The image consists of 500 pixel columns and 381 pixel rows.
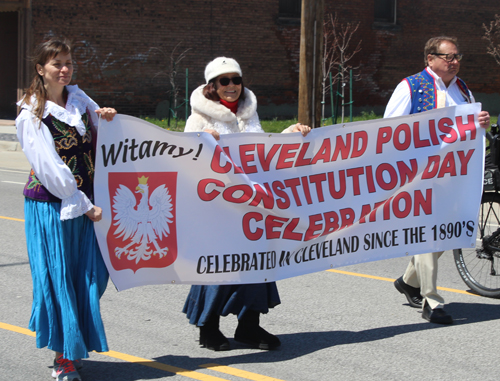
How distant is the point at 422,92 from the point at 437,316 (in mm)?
1694

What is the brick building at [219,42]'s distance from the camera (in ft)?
67.9

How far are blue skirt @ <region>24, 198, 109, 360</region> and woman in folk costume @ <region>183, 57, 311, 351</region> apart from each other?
0.81 metres

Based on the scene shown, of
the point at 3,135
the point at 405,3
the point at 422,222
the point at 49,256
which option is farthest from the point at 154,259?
the point at 405,3

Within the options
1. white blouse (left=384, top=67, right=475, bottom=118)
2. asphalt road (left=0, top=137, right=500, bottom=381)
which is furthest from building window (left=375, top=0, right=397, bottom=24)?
white blouse (left=384, top=67, right=475, bottom=118)

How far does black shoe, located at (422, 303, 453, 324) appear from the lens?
16.7 feet

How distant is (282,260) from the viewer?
463cm

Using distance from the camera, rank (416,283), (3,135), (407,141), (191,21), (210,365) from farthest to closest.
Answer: (191,21) → (3,135) → (416,283) → (407,141) → (210,365)

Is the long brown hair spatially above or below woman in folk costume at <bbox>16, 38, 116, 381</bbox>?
above

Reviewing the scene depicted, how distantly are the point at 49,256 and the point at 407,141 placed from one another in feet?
8.75

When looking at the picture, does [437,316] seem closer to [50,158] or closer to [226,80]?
[226,80]

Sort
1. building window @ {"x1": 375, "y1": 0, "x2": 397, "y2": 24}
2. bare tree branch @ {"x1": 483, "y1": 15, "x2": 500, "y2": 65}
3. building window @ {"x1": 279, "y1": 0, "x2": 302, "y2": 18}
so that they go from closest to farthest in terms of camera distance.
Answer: building window @ {"x1": 279, "y1": 0, "x2": 302, "y2": 18}, building window @ {"x1": 375, "y1": 0, "x2": 397, "y2": 24}, bare tree branch @ {"x1": 483, "y1": 15, "x2": 500, "y2": 65}

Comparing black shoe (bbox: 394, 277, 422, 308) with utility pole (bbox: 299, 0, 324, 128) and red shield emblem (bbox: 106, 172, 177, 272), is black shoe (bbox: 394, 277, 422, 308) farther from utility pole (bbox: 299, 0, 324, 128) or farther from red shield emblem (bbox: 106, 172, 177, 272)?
utility pole (bbox: 299, 0, 324, 128)

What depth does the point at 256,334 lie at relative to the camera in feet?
14.9

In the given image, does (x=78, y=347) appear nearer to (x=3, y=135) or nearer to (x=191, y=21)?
(x=3, y=135)
